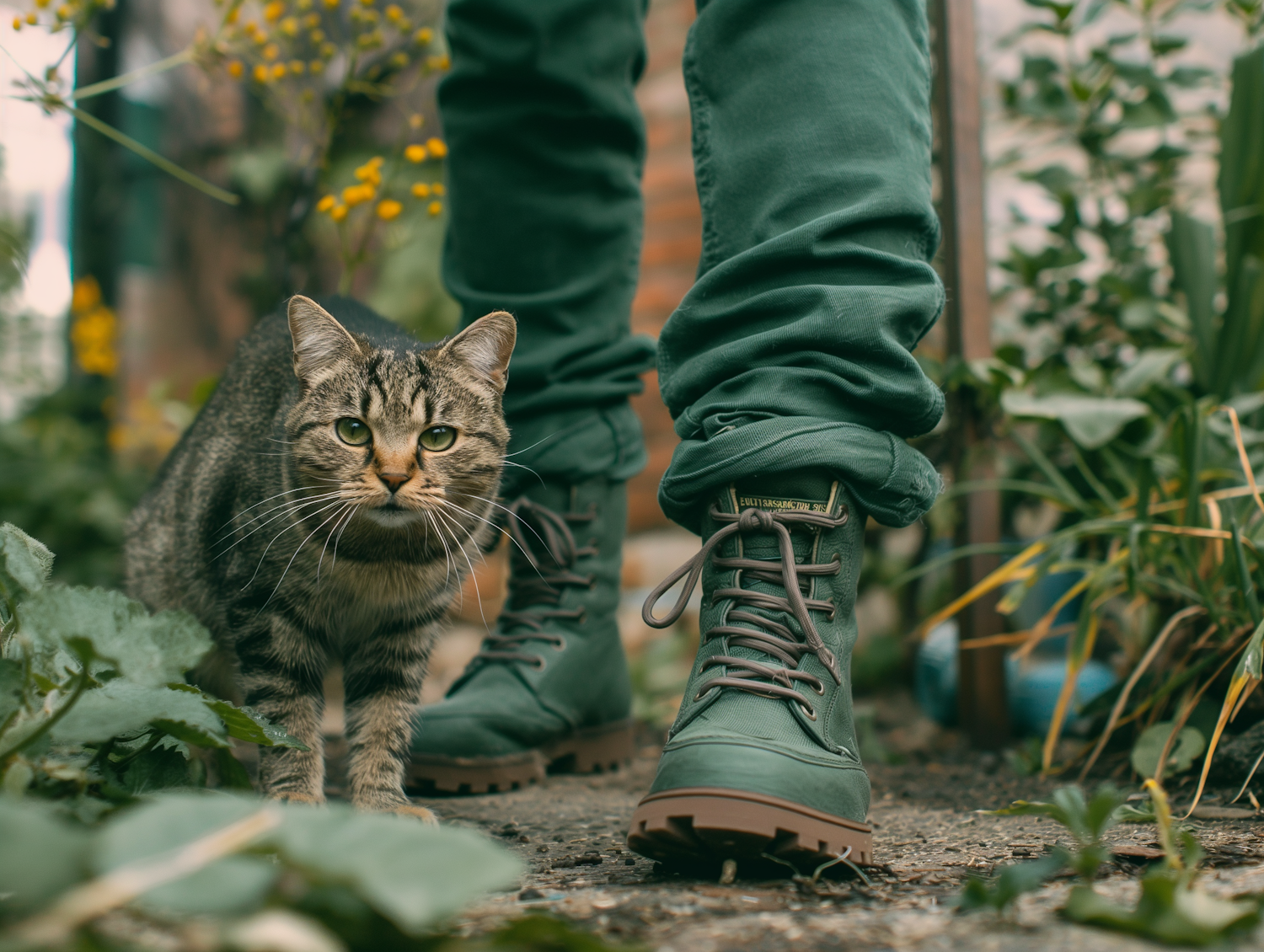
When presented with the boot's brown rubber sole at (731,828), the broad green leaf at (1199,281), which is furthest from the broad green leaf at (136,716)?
the broad green leaf at (1199,281)

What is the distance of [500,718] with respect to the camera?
1.44 meters

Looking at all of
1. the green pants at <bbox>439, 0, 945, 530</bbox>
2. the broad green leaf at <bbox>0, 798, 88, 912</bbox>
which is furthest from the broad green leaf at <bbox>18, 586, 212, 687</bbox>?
the green pants at <bbox>439, 0, 945, 530</bbox>

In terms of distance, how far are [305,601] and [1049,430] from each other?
1447 millimetres

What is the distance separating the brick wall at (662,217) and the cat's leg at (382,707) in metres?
1.70

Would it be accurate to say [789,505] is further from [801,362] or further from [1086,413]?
[1086,413]

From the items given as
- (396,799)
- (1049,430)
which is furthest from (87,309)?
(1049,430)

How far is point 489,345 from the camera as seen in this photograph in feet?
4.88

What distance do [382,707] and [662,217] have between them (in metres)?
2.21

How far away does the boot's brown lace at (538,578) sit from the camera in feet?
5.17

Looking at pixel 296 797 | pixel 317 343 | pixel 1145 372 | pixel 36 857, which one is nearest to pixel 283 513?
pixel 317 343

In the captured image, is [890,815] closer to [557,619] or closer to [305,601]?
[557,619]

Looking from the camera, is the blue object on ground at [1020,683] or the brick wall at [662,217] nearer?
the blue object on ground at [1020,683]

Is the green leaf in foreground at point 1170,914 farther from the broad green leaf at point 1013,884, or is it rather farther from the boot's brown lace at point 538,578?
the boot's brown lace at point 538,578

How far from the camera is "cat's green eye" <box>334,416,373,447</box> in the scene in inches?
55.9
